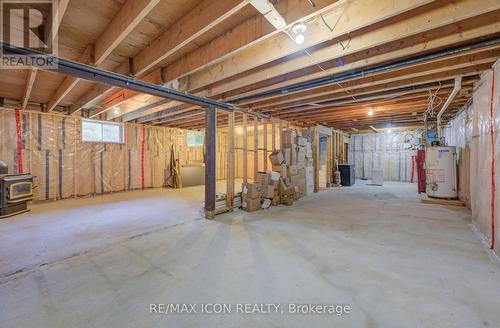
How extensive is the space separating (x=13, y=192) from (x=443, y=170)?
29.2 feet

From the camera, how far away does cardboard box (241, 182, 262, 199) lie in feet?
14.6

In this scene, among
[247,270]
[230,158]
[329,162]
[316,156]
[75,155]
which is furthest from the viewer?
[329,162]

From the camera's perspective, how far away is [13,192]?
407 centimetres

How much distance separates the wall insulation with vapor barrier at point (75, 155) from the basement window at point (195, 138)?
2.89ft

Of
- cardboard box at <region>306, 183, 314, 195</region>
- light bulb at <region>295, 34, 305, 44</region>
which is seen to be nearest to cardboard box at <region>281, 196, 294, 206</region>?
cardboard box at <region>306, 183, 314, 195</region>

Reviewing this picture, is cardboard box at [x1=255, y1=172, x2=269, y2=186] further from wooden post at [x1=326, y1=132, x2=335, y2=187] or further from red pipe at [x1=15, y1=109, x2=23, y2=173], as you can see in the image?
red pipe at [x1=15, y1=109, x2=23, y2=173]

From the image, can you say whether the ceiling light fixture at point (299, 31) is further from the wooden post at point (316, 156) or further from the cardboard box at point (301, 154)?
the wooden post at point (316, 156)

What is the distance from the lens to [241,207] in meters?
4.70

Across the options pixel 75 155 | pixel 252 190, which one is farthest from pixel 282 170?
pixel 75 155

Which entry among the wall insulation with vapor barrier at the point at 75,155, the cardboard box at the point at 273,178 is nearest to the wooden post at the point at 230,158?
the cardboard box at the point at 273,178

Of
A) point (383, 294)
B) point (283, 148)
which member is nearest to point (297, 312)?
point (383, 294)

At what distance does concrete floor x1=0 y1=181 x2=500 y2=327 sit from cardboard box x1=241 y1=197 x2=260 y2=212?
2.09 ft

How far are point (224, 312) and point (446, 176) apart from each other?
5.76m

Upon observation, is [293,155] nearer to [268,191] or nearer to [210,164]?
[268,191]
